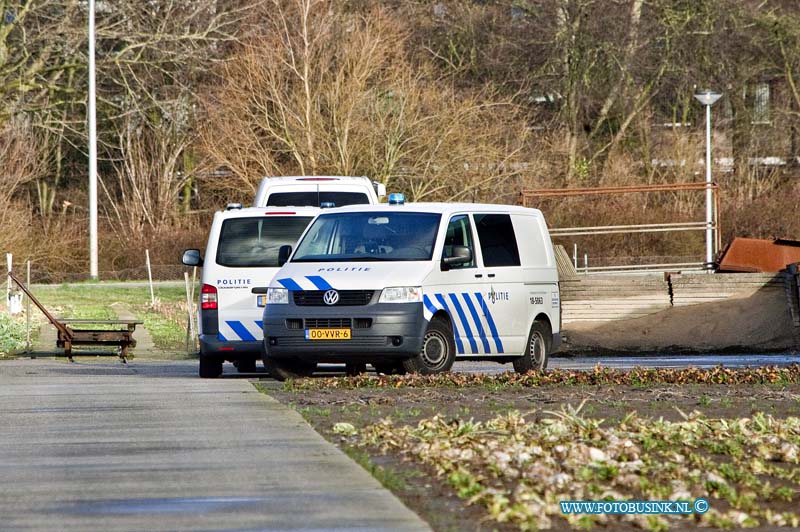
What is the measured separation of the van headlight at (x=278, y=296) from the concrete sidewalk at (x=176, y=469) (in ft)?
4.71

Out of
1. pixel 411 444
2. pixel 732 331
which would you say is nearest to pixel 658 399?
pixel 411 444

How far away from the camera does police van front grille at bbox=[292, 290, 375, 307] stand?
15.4 m

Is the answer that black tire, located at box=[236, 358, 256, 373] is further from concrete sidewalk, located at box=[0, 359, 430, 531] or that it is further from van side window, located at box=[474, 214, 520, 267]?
concrete sidewalk, located at box=[0, 359, 430, 531]

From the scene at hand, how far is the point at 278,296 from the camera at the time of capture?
15.8 meters

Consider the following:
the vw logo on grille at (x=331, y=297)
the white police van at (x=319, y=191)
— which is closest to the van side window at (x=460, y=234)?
the vw logo on grille at (x=331, y=297)

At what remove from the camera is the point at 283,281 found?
624 inches

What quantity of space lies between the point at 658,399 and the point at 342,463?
4.58 metres

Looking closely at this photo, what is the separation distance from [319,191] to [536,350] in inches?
184

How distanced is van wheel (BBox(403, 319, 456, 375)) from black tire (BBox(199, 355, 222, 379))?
3.10 meters

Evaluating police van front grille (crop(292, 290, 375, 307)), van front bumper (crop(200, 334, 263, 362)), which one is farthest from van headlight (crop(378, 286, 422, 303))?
van front bumper (crop(200, 334, 263, 362))

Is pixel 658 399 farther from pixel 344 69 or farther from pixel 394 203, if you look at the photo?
pixel 344 69

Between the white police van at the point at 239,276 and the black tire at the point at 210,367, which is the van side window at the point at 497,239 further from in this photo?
the black tire at the point at 210,367

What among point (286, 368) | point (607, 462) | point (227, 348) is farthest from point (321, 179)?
point (607, 462)

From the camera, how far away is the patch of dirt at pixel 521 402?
1169 cm
